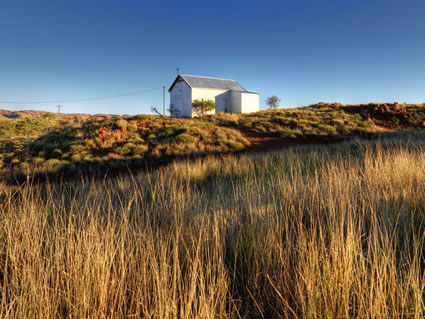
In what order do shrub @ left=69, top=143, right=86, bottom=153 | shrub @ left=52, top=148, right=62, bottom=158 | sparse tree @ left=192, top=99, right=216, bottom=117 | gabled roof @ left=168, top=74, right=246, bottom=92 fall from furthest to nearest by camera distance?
gabled roof @ left=168, top=74, right=246, bottom=92
sparse tree @ left=192, top=99, right=216, bottom=117
shrub @ left=69, top=143, right=86, bottom=153
shrub @ left=52, top=148, right=62, bottom=158

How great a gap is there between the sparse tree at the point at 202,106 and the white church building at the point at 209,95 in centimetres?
68

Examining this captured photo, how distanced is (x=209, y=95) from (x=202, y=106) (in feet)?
9.81

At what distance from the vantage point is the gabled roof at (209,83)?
30.9 m

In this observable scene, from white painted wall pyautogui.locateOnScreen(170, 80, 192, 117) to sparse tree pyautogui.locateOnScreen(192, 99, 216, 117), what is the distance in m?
0.87

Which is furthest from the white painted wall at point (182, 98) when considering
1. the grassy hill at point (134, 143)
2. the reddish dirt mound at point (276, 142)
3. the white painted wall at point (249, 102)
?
the reddish dirt mound at point (276, 142)

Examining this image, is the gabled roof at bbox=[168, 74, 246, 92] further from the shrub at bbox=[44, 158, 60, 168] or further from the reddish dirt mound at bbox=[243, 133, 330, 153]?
the shrub at bbox=[44, 158, 60, 168]

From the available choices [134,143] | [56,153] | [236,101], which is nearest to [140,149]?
[134,143]

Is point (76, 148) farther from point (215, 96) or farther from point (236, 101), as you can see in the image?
point (236, 101)

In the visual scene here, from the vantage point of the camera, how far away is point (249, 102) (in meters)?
32.7

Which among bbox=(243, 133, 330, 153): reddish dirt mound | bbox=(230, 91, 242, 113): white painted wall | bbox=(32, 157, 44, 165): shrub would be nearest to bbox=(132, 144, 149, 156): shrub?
bbox=(32, 157, 44, 165): shrub

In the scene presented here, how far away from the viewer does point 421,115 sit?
923 inches

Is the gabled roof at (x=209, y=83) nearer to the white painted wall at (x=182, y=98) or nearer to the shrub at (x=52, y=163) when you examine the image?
the white painted wall at (x=182, y=98)

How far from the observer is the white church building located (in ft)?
99.4

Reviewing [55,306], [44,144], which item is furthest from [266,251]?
[44,144]
